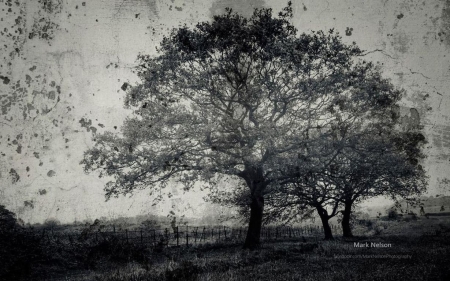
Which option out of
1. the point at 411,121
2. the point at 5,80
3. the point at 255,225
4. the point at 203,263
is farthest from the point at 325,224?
the point at 5,80

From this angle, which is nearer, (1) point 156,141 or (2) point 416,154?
(1) point 156,141

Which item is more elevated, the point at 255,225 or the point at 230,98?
the point at 230,98

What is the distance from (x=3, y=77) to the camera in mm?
13664

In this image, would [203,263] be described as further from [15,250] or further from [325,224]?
[325,224]

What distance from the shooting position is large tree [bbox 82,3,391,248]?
13.9 meters

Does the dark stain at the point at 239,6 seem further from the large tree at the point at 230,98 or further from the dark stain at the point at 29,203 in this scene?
the dark stain at the point at 29,203

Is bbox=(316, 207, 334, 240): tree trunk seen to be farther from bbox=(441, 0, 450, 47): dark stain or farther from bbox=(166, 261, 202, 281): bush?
bbox=(166, 261, 202, 281): bush

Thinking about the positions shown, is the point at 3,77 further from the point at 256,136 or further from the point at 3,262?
the point at 256,136

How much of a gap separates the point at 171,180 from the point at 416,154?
600 inches

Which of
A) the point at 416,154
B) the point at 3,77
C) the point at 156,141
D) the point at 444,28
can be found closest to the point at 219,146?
the point at 156,141

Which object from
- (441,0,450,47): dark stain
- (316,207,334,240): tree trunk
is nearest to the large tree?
(441,0,450,47): dark stain

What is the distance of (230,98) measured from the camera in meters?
15.5

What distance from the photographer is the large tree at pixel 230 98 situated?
45.5 feet

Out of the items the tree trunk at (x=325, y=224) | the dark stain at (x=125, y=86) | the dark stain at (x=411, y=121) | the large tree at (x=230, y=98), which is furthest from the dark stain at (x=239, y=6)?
the tree trunk at (x=325, y=224)
